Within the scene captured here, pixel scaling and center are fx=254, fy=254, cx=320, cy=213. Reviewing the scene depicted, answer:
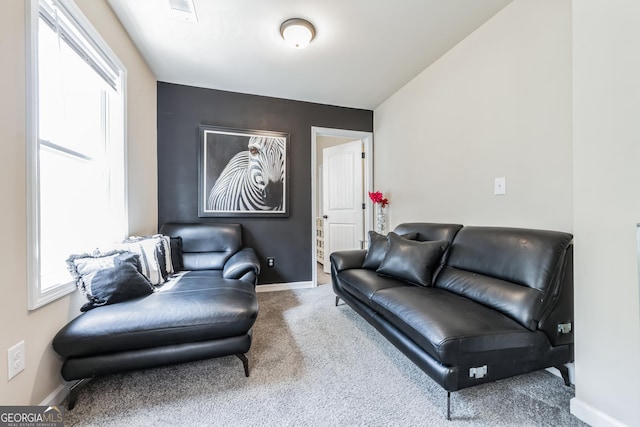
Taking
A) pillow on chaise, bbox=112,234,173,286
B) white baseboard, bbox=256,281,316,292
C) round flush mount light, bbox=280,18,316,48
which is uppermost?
round flush mount light, bbox=280,18,316,48

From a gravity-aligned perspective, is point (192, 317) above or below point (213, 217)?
below

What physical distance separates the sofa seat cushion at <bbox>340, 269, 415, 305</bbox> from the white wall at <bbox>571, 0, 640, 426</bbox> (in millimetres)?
997

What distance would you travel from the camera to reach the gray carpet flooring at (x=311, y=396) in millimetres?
1233

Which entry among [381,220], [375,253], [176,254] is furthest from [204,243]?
[381,220]

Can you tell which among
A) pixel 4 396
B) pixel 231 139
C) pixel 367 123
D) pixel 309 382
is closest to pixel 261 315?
pixel 309 382

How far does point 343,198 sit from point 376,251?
5.72 feet

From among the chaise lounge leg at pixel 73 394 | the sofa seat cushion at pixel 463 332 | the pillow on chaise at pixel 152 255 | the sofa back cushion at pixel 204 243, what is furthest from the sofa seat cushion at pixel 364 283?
the chaise lounge leg at pixel 73 394

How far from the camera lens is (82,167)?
1.71 metres

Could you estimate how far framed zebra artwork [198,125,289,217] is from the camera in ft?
9.99

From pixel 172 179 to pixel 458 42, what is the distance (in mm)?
3251

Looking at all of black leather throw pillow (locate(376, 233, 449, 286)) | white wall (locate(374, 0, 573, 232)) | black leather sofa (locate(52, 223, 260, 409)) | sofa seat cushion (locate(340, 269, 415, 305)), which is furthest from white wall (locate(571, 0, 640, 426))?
black leather sofa (locate(52, 223, 260, 409))

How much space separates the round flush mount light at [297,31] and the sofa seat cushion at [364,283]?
6.68 feet

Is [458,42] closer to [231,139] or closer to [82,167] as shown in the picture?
[231,139]

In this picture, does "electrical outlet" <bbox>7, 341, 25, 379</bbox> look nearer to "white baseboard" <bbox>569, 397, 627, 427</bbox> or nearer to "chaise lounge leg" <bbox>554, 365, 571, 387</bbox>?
"white baseboard" <bbox>569, 397, 627, 427</bbox>
